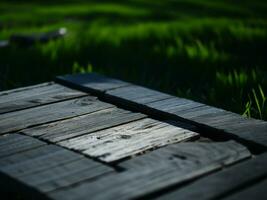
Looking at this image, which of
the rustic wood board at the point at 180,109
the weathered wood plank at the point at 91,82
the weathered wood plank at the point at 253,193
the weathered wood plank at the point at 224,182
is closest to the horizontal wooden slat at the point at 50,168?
the weathered wood plank at the point at 224,182

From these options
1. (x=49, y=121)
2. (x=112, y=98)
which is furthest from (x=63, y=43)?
(x=49, y=121)

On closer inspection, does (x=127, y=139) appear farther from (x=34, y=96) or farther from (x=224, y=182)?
(x=34, y=96)

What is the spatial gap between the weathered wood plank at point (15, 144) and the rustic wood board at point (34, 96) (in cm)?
34

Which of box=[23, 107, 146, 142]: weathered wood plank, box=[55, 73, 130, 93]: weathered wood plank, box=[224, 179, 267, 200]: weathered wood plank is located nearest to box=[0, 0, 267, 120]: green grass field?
box=[55, 73, 130, 93]: weathered wood plank

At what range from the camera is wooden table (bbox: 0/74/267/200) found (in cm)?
148

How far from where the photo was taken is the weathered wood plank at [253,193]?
145cm

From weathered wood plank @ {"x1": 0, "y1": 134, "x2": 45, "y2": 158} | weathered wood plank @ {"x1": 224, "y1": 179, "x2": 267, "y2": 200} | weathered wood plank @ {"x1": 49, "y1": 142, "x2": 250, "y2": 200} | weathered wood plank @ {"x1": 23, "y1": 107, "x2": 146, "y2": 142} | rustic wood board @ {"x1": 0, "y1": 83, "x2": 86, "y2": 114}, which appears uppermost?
rustic wood board @ {"x1": 0, "y1": 83, "x2": 86, "y2": 114}

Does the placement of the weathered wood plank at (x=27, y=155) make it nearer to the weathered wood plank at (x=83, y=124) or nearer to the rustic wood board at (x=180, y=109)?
the weathered wood plank at (x=83, y=124)

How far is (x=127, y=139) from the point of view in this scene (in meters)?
1.84

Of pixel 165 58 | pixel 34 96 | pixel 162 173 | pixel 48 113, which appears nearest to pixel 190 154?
pixel 162 173

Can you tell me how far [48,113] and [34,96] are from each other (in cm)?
27

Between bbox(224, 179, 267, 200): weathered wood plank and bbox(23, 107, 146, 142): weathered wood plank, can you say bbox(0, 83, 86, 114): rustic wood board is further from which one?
bbox(224, 179, 267, 200): weathered wood plank

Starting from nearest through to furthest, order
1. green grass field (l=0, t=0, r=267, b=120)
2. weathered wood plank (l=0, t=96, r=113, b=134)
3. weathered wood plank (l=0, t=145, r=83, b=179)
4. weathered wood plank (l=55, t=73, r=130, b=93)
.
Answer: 1. weathered wood plank (l=0, t=145, r=83, b=179)
2. weathered wood plank (l=0, t=96, r=113, b=134)
3. weathered wood plank (l=55, t=73, r=130, b=93)
4. green grass field (l=0, t=0, r=267, b=120)

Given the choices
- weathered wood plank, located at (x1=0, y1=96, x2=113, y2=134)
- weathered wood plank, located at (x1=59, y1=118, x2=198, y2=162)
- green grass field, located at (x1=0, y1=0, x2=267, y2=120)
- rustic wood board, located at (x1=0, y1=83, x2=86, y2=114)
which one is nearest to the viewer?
weathered wood plank, located at (x1=59, y1=118, x2=198, y2=162)
